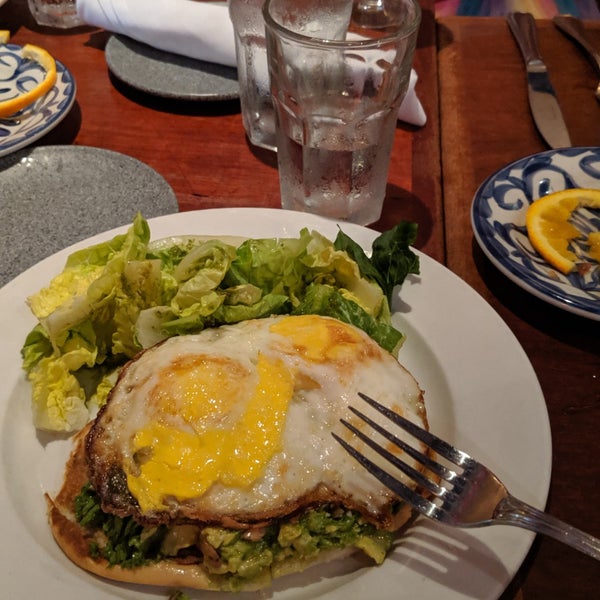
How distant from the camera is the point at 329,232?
1.70 meters

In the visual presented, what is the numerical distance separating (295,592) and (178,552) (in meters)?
0.23

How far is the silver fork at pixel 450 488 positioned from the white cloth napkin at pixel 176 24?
1.86 m

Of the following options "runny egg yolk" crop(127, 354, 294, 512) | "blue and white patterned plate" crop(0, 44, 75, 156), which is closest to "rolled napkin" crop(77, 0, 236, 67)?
"blue and white patterned plate" crop(0, 44, 75, 156)

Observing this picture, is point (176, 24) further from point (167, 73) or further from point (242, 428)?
point (242, 428)

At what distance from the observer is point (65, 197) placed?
2.00 m

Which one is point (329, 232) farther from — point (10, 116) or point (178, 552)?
point (10, 116)

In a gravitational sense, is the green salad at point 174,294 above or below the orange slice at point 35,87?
below

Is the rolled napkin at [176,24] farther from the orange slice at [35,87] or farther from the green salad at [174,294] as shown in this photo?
the green salad at [174,294]

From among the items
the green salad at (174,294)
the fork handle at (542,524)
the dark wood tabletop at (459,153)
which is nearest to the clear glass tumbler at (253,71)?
the dark wood tabletop at (459,153)

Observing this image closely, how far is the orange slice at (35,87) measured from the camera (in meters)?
2.24

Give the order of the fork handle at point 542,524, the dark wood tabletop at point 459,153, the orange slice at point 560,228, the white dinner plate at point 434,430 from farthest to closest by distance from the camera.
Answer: the orange slice at point 560,228
the dark wood tabletop at point 459,153
the white dinner plate at point 434,430
the fork handle at point 542,524

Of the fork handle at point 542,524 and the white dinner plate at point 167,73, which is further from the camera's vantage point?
the white dinner plate at point 167,73

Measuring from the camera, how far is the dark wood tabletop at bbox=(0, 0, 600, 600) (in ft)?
4.31

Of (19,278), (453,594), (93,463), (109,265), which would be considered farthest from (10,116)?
(453,594)
